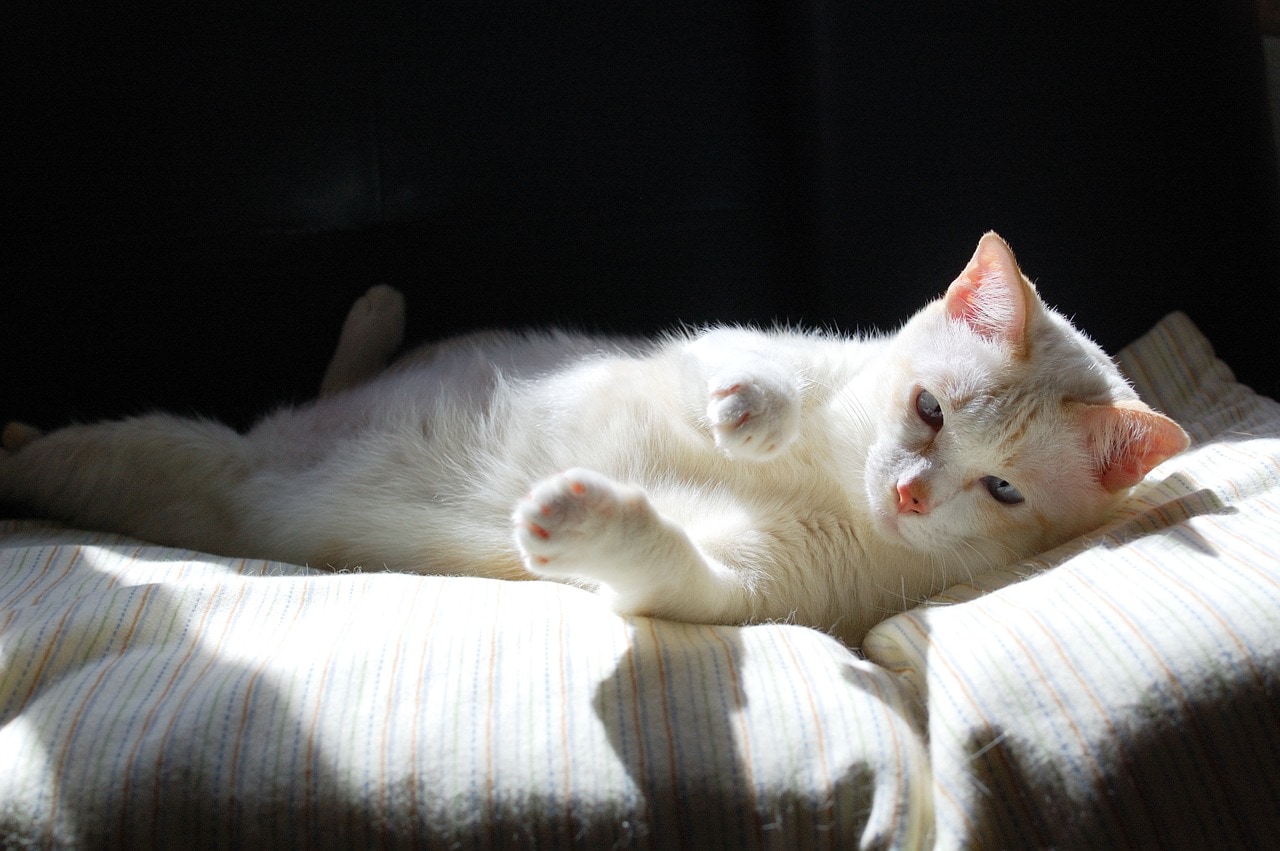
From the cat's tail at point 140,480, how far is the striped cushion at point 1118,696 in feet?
3.93

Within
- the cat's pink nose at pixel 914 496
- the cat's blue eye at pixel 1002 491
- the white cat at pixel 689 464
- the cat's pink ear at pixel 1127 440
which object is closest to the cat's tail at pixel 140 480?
the white cat at pixel 689 464

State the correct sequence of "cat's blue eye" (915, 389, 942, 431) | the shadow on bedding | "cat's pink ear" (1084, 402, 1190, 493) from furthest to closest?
1. "cat's blue eye" (915, 389, 942, 431)
2. "cat's pink ear" (1084, 402, 1190, 493)
3. the shadow on bedding

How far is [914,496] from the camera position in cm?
123

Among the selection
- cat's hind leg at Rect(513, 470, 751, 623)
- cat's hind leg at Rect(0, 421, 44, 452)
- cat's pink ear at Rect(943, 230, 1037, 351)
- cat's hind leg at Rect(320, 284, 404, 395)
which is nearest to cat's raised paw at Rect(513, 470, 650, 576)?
cat's hind leg at Rect(513, 470, 751, 623)

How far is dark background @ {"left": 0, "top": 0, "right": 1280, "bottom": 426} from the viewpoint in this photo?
5.79 feet

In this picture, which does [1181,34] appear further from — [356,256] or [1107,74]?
[356,256]

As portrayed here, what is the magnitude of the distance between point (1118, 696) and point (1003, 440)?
0.44 meters

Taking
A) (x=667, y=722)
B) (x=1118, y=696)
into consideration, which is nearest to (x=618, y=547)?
(x=667, y=722)

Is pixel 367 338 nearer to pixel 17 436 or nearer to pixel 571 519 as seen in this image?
pixel 17 436

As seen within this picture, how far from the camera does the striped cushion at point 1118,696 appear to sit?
0.84 m

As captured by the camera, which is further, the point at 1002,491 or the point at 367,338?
the point at 367,338

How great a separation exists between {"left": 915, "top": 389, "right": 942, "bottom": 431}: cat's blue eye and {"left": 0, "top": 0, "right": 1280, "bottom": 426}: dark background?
2.24ft

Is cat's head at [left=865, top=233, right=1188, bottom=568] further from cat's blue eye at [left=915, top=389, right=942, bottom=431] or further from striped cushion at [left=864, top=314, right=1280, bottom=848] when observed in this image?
striped cushion at [left=864, top=314, right=1280, bottom=848]

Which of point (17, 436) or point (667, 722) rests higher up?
point (17, 436)
